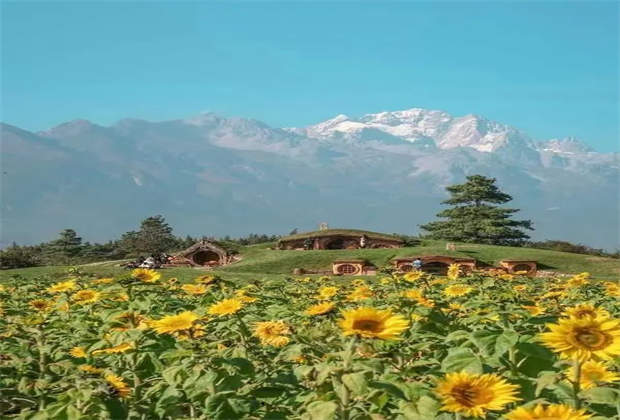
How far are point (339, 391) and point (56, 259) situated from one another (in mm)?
59297

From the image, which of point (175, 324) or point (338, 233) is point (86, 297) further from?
point (338, 233)

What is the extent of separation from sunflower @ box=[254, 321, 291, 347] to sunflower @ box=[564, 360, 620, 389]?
4.86 ft

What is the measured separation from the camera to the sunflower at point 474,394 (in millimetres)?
2391

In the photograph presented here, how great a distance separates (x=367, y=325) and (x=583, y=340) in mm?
849

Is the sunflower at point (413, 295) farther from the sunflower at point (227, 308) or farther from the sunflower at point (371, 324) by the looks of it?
the sunflower at point (371, 324)

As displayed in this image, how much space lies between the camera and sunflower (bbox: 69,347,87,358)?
4.21m

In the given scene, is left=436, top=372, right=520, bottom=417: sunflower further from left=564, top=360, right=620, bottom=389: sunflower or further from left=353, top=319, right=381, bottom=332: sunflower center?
left=564, top=360, right=620, bottom=389: sunflower

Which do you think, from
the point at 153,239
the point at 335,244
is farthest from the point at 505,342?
the point at 153,239

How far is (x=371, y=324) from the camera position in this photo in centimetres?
Result: 287

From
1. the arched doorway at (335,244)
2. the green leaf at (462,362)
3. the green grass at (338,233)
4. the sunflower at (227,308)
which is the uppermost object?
the green grass at (338,233)

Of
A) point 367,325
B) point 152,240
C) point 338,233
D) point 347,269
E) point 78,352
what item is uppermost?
point 338,233

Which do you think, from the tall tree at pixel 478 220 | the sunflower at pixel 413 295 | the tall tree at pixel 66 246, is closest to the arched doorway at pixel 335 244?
the tall tree at pixel 478 220

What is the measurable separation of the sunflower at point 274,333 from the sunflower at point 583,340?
150 cm

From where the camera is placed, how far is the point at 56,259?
57.7 m
